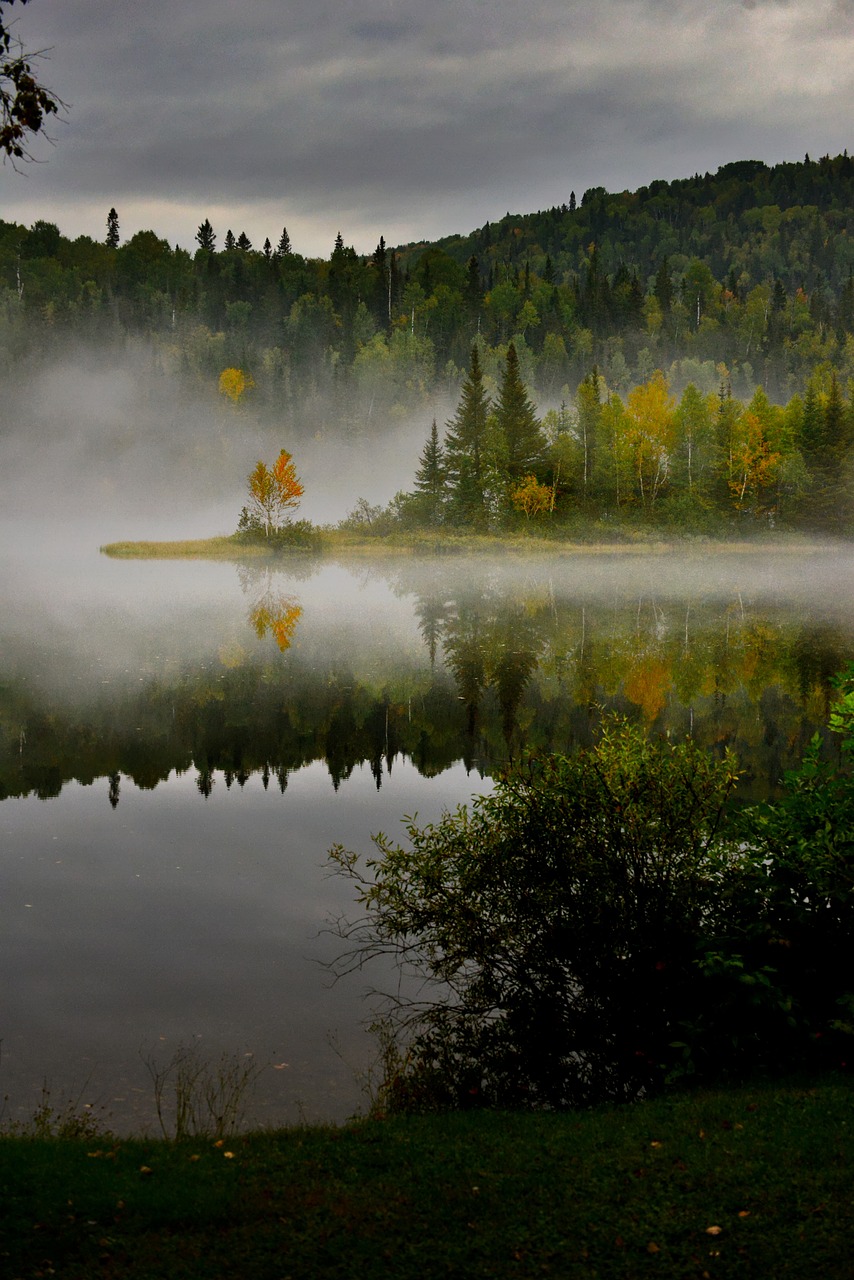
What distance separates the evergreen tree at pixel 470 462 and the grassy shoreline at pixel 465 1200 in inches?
3893

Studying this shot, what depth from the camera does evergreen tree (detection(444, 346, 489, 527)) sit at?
107500 mm

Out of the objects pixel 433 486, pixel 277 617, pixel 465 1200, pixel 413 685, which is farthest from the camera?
pixel 433 486

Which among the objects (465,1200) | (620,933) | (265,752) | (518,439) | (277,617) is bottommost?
(265,752)

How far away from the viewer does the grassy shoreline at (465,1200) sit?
751 cm

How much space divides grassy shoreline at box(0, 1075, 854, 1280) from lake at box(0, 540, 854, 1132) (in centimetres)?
237

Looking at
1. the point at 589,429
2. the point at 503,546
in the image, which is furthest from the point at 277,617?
the point at 589,429

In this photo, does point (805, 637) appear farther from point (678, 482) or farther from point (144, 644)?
point (678, 482)

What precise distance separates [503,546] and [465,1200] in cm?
9840

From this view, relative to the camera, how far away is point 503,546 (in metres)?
106

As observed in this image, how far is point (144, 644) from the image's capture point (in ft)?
160

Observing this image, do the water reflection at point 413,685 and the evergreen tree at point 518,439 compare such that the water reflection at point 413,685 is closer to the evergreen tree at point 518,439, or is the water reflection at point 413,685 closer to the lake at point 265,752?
the lake at point 265,752

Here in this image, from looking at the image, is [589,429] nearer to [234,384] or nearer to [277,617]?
[277,617]

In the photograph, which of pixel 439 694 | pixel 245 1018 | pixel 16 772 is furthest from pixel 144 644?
pixel 245 1018

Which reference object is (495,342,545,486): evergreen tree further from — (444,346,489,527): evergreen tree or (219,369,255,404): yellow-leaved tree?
(219,369,255,404): yellow-leaved tree
